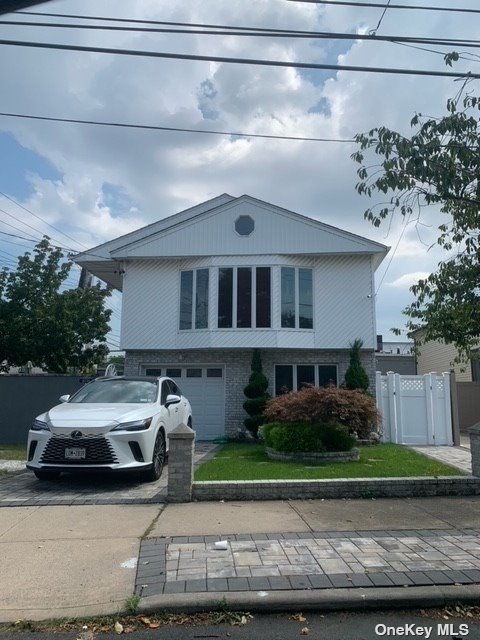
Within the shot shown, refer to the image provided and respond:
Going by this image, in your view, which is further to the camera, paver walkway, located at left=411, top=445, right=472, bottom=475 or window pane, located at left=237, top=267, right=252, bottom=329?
window pane, located at left=237, top=267, right=252, bottom=329

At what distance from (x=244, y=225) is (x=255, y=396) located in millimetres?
5375

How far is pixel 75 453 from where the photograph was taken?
773 centimetres

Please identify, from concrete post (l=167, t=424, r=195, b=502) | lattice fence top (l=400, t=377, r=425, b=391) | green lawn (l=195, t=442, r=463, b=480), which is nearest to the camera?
concrete post (l=167, t=424, r=195, b=502)

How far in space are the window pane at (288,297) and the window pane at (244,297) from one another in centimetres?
104

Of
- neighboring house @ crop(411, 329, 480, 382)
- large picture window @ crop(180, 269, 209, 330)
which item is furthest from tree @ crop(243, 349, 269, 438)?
neighboring house @ crop(411, 329, 480, 382)

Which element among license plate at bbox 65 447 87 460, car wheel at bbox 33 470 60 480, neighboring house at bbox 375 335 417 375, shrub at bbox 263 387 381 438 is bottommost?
car wheel at bbox 33 470 60 480

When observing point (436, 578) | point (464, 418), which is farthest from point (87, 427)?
point (464, 418)

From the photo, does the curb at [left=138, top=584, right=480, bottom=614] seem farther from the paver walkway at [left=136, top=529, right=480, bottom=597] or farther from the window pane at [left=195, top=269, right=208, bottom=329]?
the window pane at [left=195, top=269, right=208, bottom=329]

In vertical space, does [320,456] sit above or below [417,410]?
below

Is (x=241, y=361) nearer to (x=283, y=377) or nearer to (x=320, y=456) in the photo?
(x=283, y=377)

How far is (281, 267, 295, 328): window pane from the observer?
16469 mm

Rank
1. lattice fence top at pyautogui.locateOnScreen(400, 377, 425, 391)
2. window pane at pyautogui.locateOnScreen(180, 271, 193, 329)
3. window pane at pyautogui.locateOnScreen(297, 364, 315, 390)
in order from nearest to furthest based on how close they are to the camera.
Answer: lattice fence top at pyautogui.locateOnScreen(400, 377, 425, 391) → window pane at pyautogui.locateOnScreen(297, 364, 315, 390) → window pane at pyautogui.locateOnScreen(180, 271, 193, 329)
